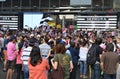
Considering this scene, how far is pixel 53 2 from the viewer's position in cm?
4903

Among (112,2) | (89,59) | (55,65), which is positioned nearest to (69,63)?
(55,65)

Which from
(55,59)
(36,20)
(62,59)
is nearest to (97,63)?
(62,59)

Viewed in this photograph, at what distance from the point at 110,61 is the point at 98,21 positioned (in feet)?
79.5

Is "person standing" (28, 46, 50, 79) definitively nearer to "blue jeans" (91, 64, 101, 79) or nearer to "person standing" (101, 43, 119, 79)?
"person standing" (101, 43, 119, 79)

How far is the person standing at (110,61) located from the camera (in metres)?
11.7

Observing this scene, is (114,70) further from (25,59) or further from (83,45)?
(83,45)

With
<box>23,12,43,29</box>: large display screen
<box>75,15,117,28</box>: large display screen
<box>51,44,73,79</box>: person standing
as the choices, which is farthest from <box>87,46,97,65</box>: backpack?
<box>23,12,43,29</box>: large display screen

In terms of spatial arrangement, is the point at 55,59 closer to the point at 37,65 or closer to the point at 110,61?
the point at 37,65

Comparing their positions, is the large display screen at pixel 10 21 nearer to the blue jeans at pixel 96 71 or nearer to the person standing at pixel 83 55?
the person standing at pixel 83 55

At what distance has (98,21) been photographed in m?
35.8

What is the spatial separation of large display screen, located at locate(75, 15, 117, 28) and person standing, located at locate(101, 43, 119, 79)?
24.0 m

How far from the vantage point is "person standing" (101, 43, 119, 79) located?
460 inches

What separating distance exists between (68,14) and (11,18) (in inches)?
298

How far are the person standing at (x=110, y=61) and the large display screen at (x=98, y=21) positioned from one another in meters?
24.0
